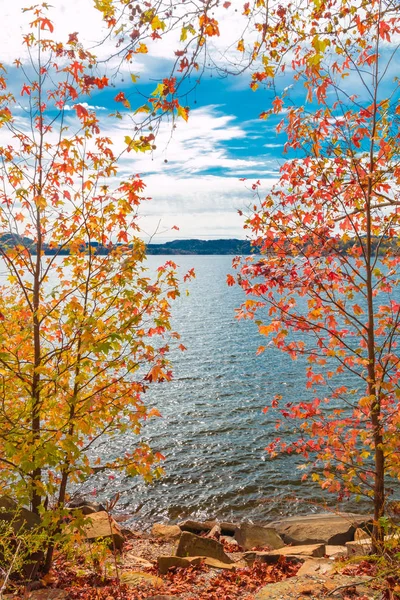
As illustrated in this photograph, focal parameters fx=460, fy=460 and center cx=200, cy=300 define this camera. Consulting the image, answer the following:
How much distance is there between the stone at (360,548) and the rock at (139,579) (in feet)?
12.0

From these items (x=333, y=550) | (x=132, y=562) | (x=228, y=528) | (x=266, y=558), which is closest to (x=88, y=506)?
(x=132, y=562)

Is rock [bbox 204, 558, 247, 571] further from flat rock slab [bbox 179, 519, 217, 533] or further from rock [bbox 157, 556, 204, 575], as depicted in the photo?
flat rock slab [bbox 179, 519, 217, 533]

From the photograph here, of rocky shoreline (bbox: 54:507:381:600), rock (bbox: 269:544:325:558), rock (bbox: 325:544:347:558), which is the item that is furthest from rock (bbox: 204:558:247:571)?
rock (bbox: 325:544:347:558)

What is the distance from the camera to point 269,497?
1605 centimetres

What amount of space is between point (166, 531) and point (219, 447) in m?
6.14

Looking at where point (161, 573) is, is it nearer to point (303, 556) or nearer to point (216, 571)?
point (216, 571)

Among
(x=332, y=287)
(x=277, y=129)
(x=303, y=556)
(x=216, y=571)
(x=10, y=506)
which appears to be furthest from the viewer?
(x=303, y=556)

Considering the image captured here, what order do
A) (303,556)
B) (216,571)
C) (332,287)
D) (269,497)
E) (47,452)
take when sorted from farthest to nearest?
(269,497) < (303,556) < (216,571) < (332,287) < (47,452)

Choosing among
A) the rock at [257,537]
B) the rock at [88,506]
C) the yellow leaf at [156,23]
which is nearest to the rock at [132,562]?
the rock at [257,537]

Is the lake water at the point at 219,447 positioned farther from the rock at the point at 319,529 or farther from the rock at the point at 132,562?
the rock at the point at 132,562

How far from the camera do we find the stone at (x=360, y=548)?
7743mm

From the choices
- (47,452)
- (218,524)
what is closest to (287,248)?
(47,452)

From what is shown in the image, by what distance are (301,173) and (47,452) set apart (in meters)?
5.71

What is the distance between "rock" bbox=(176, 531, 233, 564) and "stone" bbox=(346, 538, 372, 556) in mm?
3387
